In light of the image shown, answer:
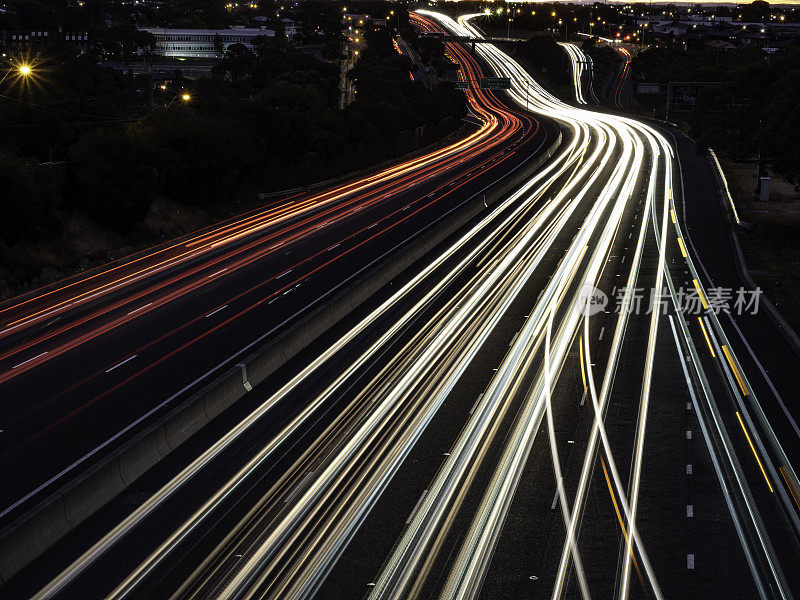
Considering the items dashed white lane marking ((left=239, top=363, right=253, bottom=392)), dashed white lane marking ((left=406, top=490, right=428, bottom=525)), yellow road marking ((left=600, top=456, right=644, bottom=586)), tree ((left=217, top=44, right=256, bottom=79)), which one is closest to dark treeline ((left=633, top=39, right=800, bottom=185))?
yellow road marking ((left=600, top=456, right=644, bottom=586))

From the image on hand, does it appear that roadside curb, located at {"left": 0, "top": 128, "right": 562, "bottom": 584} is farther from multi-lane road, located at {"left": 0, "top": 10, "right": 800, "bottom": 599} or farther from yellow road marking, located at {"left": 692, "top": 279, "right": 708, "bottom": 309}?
yellow road marking, located at {"left": 692, "top": 279, "right": 708, "bottom": 309}

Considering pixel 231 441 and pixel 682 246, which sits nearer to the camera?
pixel 231 441

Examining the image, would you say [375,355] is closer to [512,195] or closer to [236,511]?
[236,511]

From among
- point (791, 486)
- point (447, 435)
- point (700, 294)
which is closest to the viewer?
point (791, 486)

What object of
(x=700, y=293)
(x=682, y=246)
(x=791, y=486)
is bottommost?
(x=682, y=246)

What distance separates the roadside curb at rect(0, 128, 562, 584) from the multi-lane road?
39 centimetres

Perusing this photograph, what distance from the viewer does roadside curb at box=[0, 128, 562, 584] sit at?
18141 millimetres

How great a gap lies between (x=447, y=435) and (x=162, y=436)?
22.1 ft

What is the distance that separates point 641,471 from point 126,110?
75.5 m

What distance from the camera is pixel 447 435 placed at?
24531 mm

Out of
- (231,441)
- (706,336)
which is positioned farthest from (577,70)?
(231,441)

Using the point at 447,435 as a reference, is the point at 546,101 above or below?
below

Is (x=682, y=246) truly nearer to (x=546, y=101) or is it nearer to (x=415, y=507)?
(x=415, y=507)

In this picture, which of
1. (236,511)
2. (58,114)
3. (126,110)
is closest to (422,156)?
(126,110)
